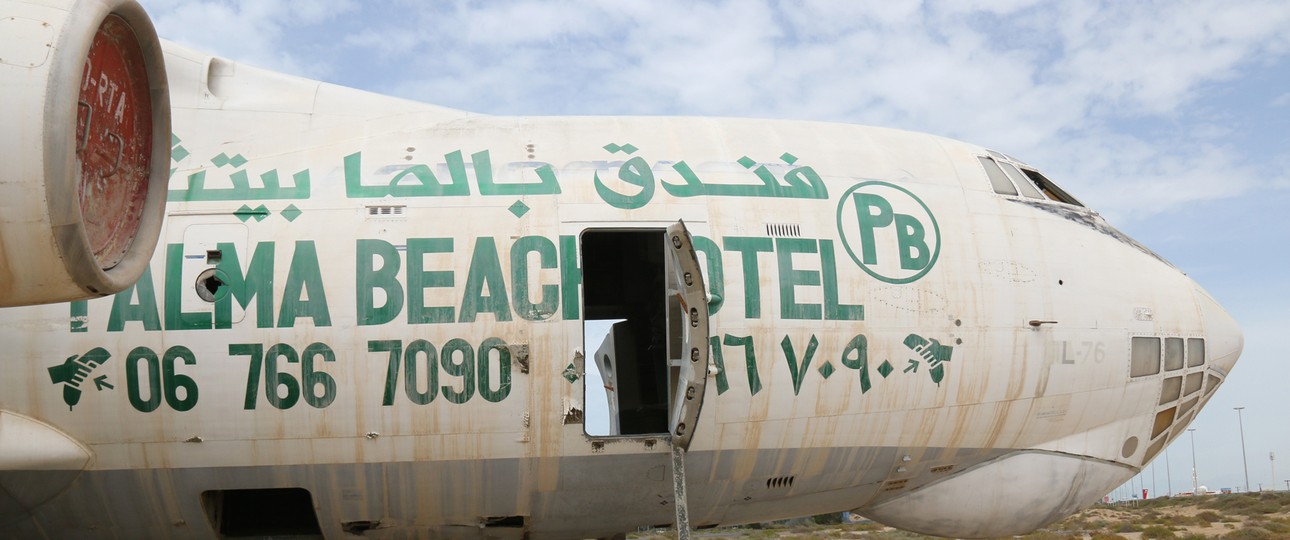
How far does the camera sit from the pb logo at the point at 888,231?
852cm

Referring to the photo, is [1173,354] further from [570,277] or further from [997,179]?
[570,277]

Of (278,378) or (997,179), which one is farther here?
(997,179)

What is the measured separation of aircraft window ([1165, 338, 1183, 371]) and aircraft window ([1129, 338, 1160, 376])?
128 millimetres

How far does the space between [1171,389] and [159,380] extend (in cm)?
871

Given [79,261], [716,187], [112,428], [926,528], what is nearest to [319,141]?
[112,428]

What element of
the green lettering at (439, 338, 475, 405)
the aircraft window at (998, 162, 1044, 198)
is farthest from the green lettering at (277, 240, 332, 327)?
the aircraft window at (998, 162, 1044, 198)

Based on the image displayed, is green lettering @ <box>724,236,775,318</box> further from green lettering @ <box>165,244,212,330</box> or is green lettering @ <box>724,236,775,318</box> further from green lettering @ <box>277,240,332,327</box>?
green lettering @ <box>165,244,212,330</box>

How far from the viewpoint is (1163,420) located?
9.70m

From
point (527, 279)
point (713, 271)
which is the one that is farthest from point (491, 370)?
point (713, 271)

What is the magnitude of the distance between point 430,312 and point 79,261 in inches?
124

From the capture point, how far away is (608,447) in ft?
26.7

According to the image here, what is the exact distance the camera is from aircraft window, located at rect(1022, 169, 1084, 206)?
9.96 meters

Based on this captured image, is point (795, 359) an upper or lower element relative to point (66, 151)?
lower

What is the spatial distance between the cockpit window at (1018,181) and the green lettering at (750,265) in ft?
8.59
